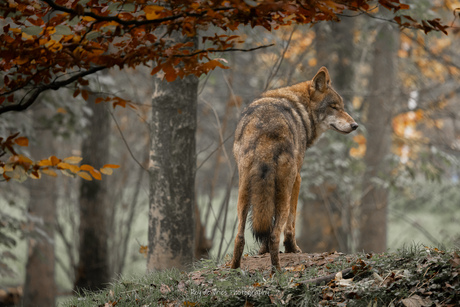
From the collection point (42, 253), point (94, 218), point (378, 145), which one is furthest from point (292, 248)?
point (42, 253)

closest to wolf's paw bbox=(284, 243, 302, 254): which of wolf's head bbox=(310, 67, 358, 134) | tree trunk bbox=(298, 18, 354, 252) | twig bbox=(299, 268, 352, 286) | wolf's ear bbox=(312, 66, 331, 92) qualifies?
twig bbox=(299, 268, 352, 286)

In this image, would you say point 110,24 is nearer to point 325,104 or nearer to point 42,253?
point 325,104

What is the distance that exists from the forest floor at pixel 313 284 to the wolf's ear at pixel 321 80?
2077 millimetres

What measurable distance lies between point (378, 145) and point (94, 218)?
24.7ft

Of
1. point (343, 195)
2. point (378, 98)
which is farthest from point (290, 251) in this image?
point (378, 98)

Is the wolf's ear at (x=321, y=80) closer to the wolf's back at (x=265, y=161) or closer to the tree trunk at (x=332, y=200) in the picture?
the wolf's back at (x=265, y=161)

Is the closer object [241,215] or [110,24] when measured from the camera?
[110,24]

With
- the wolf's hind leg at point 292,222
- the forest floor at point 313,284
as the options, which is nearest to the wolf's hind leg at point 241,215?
the forest floor at point 313,284

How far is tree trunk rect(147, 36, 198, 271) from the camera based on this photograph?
6195mm

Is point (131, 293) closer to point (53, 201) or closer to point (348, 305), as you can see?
point (348, 305)

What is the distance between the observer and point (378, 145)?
12.9 meters

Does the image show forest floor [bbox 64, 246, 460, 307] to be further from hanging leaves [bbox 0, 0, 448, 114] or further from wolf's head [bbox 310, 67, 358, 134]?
hanging leaves [bbox 0, 0, 448, 114]

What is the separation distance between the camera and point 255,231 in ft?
15.5

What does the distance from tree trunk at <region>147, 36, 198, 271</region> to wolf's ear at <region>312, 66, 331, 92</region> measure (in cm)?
162
